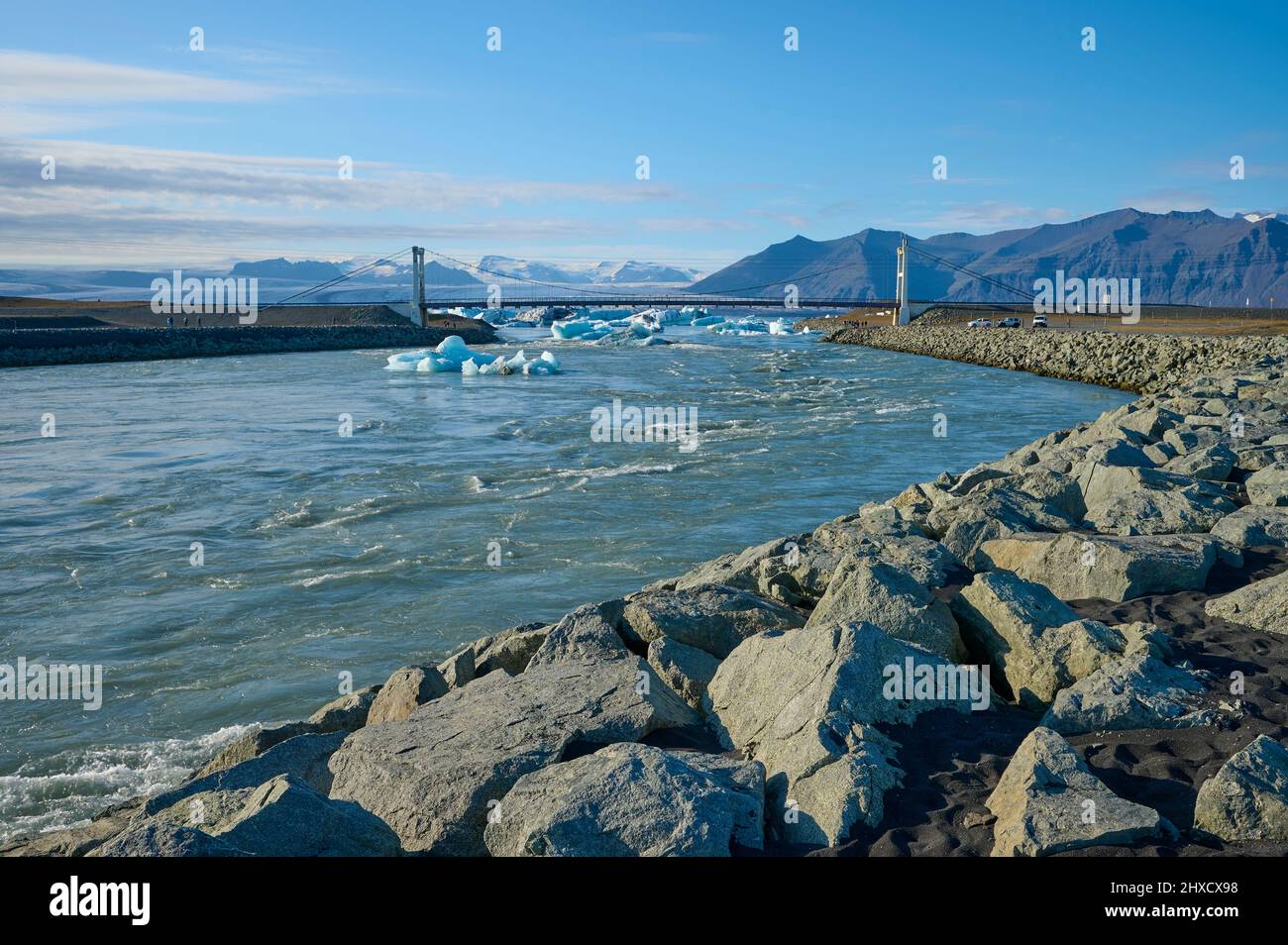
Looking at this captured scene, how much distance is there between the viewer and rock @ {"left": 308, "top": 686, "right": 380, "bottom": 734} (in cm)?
548

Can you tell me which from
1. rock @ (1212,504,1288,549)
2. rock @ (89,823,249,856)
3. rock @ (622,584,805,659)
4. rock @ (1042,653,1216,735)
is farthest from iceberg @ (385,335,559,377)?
rock @ (89,823,249,856)

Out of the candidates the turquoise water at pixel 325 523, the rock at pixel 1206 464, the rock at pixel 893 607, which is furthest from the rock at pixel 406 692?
the rock at pixel 1206 464

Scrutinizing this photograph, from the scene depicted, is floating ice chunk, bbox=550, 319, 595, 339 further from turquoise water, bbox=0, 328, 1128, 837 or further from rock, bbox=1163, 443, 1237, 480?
rock, bbox=1163, 443, 1237, 480

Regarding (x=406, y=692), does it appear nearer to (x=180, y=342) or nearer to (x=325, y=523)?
(x=325, y=523)

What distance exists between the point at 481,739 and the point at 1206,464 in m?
8.09

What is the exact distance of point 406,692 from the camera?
17.1 feet

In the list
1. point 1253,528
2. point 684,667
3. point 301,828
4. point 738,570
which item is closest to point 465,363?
point 738,570

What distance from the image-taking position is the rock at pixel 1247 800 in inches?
128

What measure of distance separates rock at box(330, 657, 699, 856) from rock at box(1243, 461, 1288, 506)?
590cm

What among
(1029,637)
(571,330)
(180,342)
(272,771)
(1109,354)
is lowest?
(272,771)

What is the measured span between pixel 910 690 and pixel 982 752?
1.44ft
